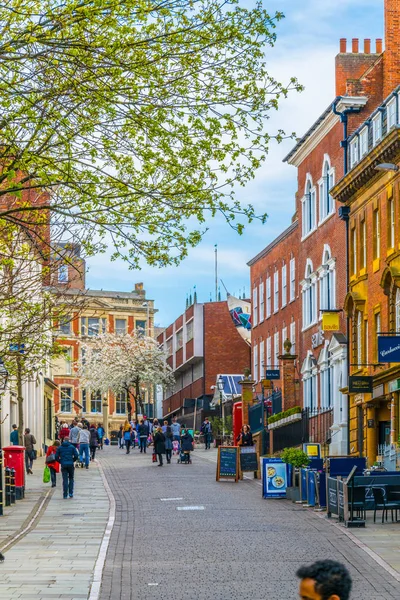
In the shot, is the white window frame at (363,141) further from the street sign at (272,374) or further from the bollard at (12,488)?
the bollard at (12,488)

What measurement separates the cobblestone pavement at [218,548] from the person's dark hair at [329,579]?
857 cm

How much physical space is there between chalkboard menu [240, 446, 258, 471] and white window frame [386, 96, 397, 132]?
1058 centimetres

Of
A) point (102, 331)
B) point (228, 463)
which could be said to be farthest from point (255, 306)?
point (228, 463)

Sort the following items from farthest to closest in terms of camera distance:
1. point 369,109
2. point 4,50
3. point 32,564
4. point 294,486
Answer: point 369,109 < point 294,486 < point 32,564 < point 4,50

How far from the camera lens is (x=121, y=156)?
16234 mm

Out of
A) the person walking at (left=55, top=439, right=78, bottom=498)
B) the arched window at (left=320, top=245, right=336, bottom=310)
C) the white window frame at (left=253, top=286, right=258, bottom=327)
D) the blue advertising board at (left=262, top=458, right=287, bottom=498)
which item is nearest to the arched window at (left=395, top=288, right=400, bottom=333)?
the blue advertising board at (left=262, top=458, right=287, bottom=498)

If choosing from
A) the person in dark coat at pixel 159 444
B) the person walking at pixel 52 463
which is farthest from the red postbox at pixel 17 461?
the person in dark coat at pixel 159 444

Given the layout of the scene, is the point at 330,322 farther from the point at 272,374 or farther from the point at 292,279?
the point at 292,279

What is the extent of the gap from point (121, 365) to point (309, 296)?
3997 cm

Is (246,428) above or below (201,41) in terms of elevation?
below

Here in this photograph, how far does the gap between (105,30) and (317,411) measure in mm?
32527

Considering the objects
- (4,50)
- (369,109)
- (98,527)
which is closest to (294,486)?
(98,527)

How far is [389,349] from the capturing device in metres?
30.8

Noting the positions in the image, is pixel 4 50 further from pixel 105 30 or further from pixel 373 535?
pixel 373 535
